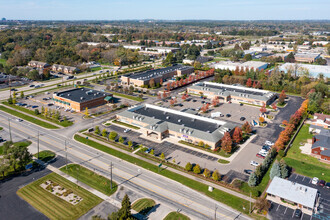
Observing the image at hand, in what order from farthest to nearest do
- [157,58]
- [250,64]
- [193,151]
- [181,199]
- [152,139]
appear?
[157,58], [250,64], [152,139], [193,151], [181,199]

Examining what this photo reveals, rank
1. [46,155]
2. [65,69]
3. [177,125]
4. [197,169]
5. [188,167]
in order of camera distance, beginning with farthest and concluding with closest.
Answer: [65,69], [177,125], [46,155], [188,167], [197,169]

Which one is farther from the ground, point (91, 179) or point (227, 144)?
point (227, 144)

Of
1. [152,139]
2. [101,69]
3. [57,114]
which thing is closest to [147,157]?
[152,139]

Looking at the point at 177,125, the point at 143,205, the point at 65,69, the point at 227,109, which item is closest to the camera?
the point at 143,205

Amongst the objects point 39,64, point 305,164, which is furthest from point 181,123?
point 39,64

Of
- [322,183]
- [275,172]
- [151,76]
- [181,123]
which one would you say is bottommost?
[322,183]

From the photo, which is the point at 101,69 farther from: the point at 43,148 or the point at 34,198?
the point at 34,198

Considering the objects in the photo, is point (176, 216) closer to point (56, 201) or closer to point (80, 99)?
point (56, 201)
